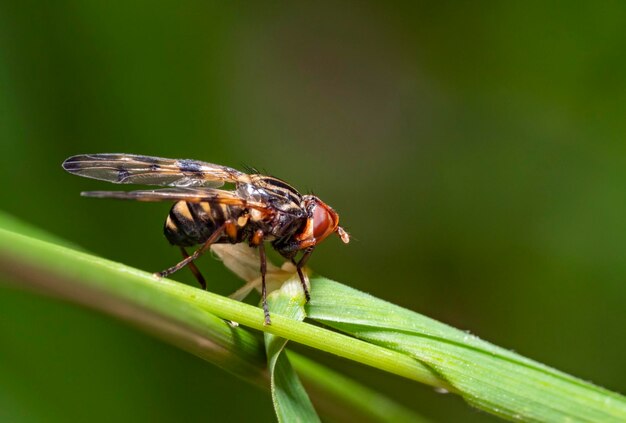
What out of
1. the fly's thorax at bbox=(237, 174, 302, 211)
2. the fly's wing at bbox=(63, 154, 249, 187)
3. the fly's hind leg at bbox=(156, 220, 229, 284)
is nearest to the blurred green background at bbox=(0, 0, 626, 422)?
the fly's wing at bbox=(63, 154, 249, 187)

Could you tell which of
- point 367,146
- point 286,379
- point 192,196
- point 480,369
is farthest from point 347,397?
point 367,146

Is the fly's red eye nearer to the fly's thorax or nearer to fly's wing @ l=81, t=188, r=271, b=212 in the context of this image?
the fly's thorax

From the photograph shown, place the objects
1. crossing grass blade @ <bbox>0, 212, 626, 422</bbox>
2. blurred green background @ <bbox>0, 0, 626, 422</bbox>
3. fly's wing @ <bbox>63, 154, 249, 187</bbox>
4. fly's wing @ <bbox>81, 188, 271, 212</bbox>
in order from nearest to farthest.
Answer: crossing grass blade @ <bbox>0, 212, 626, 422</bbox>
fly's wing @ <bbox>81, 188, 271, 212</bbox>
fly's wing @ <bbox>63, 154, 249, 187</bbox>
blurred green background @ <bbox>0, 0, 626, 422</bbox>

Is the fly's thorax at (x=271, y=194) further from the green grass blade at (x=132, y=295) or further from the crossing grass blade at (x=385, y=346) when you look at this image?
the green grass blade at (x=132, y=295)

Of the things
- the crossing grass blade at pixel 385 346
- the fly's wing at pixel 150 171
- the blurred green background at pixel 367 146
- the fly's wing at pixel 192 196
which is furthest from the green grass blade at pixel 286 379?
the blurred green background at pixel 367 146

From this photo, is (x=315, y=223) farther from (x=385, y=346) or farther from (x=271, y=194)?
(x=385, y=346)

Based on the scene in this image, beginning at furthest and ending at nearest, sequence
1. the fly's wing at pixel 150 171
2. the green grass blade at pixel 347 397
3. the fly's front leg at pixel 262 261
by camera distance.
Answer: the fly's wing at pixel 150 171 < the green grass blade at pixel 347 397 < the fly's front leg at pixel 262 261
